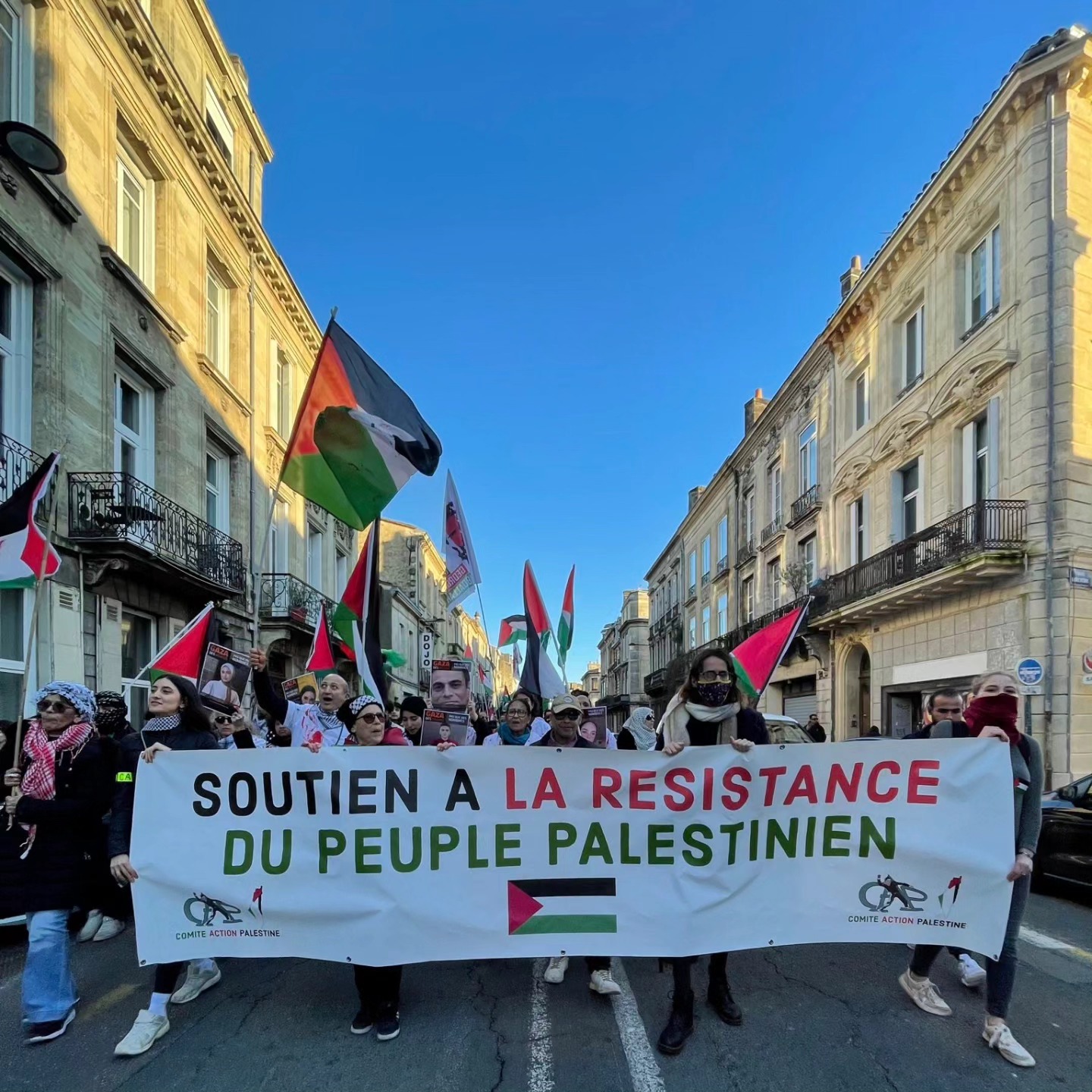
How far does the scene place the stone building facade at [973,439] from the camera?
13250 millimetres

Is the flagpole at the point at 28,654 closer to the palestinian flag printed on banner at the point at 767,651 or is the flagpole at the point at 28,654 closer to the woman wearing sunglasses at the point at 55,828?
the woman wearing sunglasses at the point at 55,828

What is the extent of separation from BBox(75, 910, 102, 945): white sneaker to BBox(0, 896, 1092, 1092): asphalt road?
1.73ft

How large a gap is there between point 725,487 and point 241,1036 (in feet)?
110

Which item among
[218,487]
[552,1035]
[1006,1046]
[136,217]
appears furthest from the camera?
[218,487]

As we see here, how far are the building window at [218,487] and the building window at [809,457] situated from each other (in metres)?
17.8

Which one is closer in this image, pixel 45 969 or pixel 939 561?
pixel 45 969

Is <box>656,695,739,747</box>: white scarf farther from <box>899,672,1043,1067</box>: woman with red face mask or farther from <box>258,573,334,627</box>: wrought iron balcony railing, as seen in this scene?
<box>258,573,334,627</box>: wrought iron balcony railing

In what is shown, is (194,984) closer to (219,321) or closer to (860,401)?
(219,321)

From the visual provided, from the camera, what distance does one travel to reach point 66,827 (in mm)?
3750

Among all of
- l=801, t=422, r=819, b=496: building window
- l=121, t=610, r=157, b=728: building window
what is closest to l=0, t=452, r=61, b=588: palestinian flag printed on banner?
l=121, t=610, r=157, b=728: building window

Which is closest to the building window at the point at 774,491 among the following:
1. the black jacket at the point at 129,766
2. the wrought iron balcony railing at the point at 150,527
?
the wrought iron balcony railing at the point at 150,527

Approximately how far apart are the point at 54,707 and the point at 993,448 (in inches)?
647

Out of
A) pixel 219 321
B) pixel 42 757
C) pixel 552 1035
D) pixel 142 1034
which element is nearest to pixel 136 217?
pixel 219 321

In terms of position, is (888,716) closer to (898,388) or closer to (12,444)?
(898,388)
